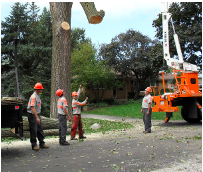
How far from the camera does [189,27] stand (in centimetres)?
2170

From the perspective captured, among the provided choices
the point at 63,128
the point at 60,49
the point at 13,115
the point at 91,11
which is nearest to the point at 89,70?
the point at 60,49

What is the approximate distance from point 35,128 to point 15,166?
5.77 ft

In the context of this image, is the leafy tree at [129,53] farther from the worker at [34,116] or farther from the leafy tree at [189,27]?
the worker at [34,116]

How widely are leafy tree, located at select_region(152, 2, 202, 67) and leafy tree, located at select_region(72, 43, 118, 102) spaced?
873 centimetres

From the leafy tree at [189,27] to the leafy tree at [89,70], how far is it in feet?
28.6

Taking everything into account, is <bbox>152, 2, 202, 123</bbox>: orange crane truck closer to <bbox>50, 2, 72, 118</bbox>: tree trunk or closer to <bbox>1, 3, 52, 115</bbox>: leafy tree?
<bbox>50, 2, 72, 118</bbox>: tree trunk

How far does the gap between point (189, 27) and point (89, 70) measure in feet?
34.8

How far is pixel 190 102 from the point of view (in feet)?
43.3

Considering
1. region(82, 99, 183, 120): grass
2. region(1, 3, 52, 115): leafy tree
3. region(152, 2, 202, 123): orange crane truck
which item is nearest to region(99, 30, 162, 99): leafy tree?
region(82, 99, 183, 120): grass

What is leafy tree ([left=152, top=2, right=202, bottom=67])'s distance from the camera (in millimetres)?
21391

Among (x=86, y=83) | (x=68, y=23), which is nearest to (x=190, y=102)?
(x=68, y=23)

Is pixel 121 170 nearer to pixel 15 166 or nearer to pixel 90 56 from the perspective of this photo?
pixel 15 166

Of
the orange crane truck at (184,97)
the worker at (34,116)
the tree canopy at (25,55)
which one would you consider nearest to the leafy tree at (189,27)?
the orange crane truck at (184,97)

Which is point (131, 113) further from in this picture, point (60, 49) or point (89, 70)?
point (60, 49)
